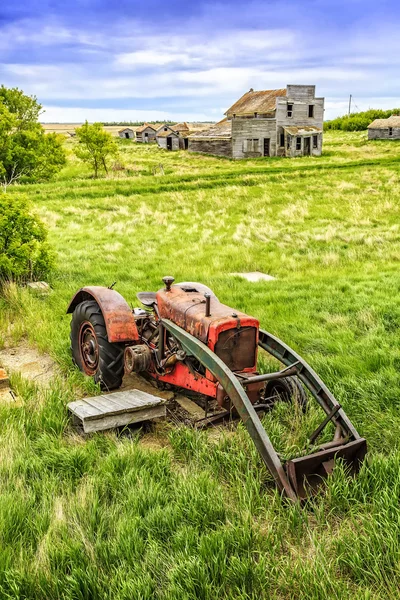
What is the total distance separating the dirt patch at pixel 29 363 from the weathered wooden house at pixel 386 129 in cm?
5928

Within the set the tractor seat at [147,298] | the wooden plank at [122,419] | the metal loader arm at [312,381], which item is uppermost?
the tractor seat at [147,298]

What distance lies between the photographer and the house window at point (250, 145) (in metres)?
44.4

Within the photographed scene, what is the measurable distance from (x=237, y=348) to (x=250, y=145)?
4249cm

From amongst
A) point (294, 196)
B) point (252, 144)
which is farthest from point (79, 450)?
point (252, 144)

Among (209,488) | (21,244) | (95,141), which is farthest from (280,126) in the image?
(209,488)

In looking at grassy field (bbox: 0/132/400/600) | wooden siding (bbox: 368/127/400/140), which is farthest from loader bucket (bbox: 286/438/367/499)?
wooden siding (bbox: 368/127/400/140)

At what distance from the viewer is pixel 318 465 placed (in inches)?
134

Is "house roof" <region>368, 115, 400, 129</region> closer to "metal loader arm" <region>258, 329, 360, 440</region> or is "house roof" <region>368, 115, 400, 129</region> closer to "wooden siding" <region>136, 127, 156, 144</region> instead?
"wooden siding" <region>136, 127, 156, 144</region>

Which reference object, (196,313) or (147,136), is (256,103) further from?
(196,313)

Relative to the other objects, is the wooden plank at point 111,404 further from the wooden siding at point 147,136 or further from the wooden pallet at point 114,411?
the wooden siding at point 147,136

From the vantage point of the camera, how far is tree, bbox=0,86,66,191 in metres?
34.5

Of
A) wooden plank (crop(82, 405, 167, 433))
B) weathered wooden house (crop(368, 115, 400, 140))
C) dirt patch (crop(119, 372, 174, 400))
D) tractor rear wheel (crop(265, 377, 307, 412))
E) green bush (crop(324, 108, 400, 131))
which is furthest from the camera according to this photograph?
green bush (crop(324, 108, 400, 131))

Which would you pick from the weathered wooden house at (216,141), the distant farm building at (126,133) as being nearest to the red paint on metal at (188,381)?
the weathered wooden house at (216,141)

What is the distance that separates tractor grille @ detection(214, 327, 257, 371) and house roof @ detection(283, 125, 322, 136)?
4105cm
